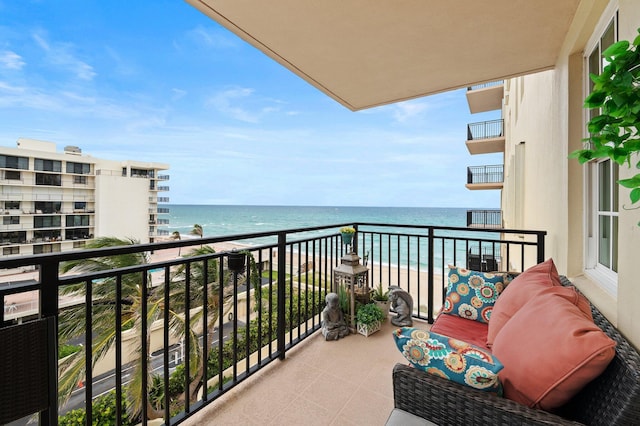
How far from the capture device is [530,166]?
140 inches

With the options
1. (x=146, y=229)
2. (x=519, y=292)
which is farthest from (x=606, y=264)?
(x=146, y=229)

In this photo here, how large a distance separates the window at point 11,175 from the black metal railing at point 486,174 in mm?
27319

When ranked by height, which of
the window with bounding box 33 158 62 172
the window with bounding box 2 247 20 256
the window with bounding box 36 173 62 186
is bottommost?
the window with bounding box 2 247 20 256

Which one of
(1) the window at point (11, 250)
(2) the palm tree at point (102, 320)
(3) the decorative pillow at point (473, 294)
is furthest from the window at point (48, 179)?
(3) the decorative pillow at point (473, 294)

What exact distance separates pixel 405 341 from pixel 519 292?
2.74ft

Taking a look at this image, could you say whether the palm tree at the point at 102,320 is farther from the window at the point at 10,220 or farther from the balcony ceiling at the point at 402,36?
the window at the point at 10,220

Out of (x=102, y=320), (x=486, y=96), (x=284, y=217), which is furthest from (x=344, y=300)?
(x=284, y=217)

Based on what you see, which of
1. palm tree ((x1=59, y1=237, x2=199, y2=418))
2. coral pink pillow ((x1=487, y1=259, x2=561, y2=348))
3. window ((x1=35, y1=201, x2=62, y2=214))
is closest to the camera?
coral pink pillow ((x1=487, y1=259, x2=561, y2=348))

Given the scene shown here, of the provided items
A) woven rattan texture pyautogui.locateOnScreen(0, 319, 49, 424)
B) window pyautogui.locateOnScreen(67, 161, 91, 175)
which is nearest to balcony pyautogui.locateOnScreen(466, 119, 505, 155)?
woven rattan texture pyautogui.locateOnScreen(0, 319, 49, 424)

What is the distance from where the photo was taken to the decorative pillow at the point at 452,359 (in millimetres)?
947

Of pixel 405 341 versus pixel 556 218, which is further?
pixel 556 218

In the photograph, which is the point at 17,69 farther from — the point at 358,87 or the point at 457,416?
the point at 457,416

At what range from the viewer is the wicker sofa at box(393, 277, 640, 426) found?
742mm

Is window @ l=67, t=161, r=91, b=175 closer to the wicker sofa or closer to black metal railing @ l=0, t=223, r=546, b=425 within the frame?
black metal railing @ l=0, t=223, r=546, b=425
